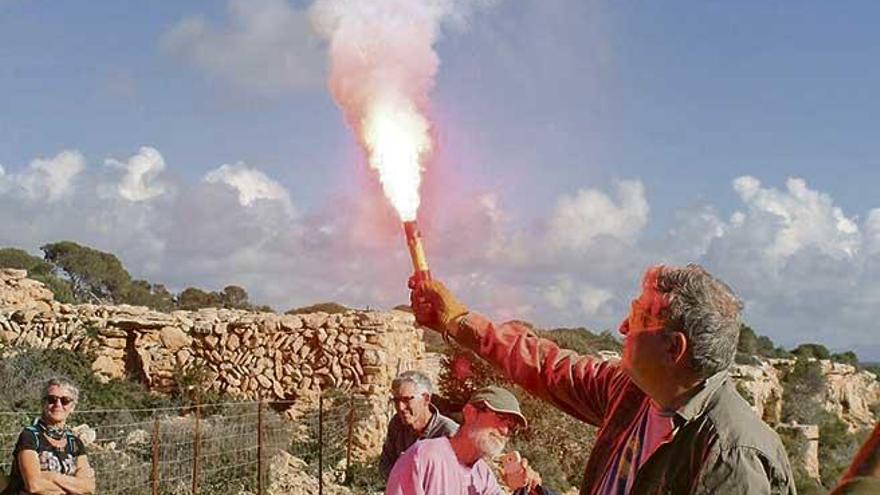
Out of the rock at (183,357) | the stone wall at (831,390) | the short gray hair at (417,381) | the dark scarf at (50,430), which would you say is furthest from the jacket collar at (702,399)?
the stone wall at (831,390)

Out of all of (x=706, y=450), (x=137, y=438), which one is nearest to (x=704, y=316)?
(x=706, y=450)

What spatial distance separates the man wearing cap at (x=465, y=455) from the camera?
4.68 m

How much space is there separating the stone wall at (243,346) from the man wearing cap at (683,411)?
17093 mm

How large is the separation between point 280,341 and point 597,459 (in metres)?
18.6

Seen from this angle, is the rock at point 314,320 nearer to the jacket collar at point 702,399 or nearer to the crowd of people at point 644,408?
the crowd of people at point 644,408

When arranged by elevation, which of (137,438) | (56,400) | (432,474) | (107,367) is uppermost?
(107,367)

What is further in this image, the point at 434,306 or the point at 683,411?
the point at 434,306

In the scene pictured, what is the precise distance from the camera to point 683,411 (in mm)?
2613

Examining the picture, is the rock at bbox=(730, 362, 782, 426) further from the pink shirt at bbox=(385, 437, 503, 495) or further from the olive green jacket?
the olive green jacket

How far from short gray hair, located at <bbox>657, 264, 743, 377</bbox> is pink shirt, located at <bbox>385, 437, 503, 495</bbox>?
2.14m

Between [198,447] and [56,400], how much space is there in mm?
6350

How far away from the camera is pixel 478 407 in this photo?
4.84 meters

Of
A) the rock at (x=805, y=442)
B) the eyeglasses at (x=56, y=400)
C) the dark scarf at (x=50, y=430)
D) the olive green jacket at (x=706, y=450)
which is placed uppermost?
the rock at (x=805, y=442)

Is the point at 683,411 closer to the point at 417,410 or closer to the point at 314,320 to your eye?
the point at 417,410
